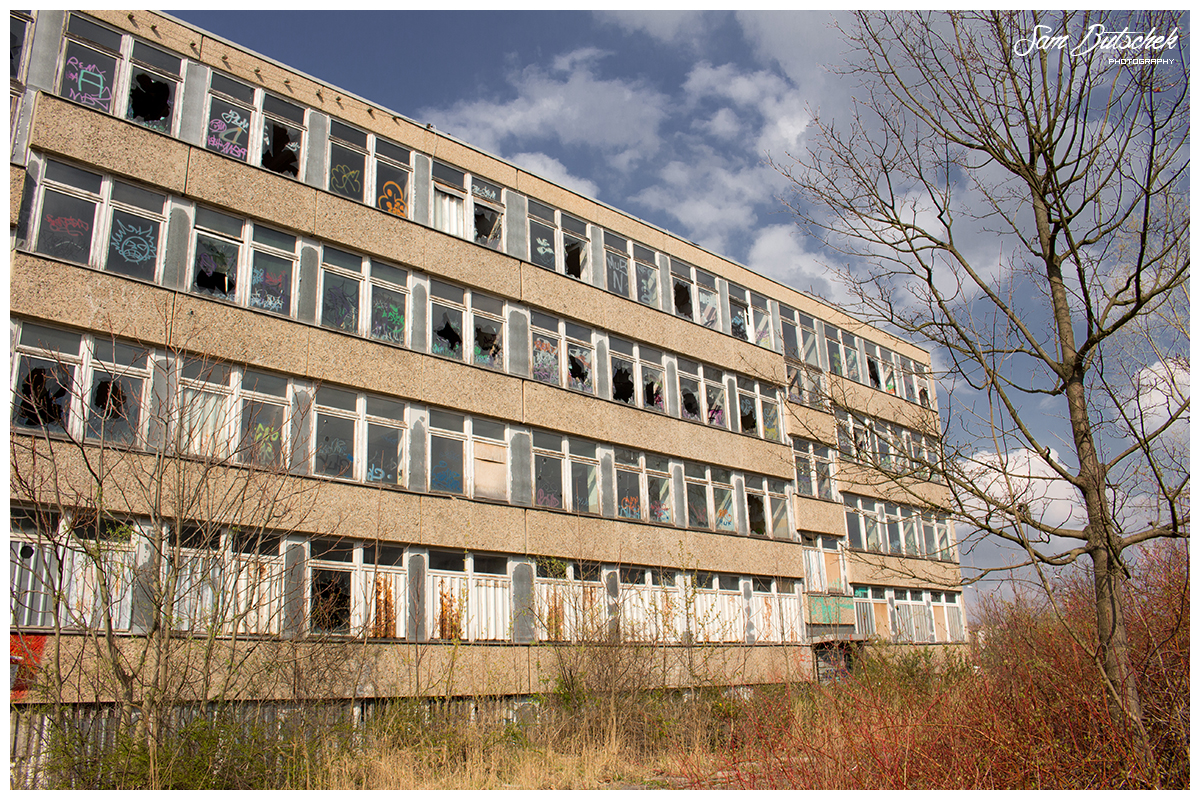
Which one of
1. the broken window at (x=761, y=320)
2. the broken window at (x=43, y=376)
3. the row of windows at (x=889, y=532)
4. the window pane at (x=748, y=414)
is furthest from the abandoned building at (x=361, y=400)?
the row of windows at (x=889, y=532)

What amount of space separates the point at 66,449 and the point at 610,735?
346 inches

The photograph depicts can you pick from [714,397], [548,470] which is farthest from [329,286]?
[714,397]

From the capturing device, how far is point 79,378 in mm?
12117

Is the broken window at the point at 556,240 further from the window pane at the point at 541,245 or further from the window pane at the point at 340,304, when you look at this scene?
the window pane at the point at 340,304

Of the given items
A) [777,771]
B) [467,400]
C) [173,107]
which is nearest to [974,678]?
[777,771]

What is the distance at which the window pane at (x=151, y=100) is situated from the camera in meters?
13.8

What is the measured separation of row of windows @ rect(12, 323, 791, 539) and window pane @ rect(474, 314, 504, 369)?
1.32m

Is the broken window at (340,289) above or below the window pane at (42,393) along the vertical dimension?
above

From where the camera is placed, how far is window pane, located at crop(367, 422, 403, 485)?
14.8 m

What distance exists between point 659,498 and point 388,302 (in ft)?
25.5

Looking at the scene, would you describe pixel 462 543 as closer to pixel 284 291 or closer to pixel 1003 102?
pixel 284 291

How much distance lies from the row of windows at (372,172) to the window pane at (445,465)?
4.60 meters

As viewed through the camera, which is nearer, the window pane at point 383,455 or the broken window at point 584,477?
the window pane at point 383,455

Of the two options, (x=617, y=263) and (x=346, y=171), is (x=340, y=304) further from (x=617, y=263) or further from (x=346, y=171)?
(x=617, y=263)
